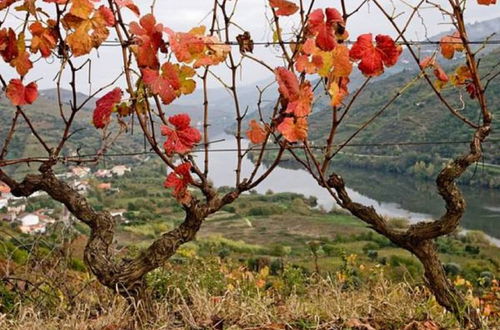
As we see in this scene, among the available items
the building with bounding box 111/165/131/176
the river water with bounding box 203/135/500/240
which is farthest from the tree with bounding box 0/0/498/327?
the building with bounding box 111/165/131/176

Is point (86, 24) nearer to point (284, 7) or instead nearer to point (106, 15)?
point (106, 15)

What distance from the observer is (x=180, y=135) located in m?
1.87

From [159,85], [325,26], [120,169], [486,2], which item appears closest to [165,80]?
[159,85]

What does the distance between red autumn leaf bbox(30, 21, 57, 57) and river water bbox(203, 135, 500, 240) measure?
32.3m

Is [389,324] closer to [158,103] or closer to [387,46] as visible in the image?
[387,46]

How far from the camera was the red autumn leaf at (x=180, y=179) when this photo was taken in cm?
194

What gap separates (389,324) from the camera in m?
2.15

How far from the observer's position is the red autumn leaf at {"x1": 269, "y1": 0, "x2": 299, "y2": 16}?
5.85ft

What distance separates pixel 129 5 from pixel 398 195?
5297cm

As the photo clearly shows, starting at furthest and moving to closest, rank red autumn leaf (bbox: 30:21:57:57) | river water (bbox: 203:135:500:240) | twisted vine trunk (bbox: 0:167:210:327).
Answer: river water (bbox: 203:135:500:240) → twisted vine trunk (bbox: 0:167:210:327) → red autumn leaf (bbox: 30:21:57:57)

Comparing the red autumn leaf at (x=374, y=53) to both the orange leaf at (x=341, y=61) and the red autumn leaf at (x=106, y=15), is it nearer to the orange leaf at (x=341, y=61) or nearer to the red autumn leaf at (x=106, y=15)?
the orange leaf at (x=341, y=61)

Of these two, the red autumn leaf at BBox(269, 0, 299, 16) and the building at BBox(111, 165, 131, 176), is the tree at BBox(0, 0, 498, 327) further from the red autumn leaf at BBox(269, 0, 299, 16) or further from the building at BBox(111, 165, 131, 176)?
the building at BBox(111, 165, 131, 176)

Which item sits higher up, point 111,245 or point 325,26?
point 325,26

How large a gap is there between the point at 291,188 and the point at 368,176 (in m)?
9.45
